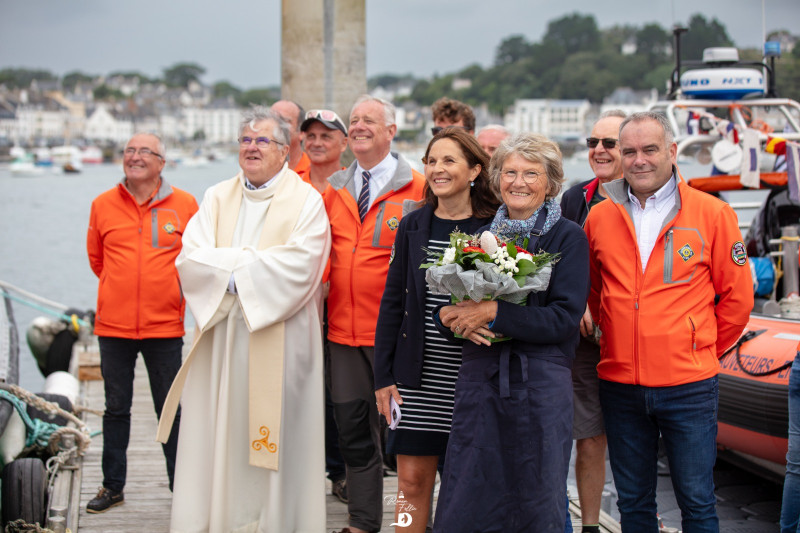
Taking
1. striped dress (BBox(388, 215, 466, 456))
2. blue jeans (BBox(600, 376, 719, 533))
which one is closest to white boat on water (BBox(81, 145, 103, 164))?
striped dress (BBox(388, 215, 466, 456))

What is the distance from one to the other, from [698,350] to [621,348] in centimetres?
30

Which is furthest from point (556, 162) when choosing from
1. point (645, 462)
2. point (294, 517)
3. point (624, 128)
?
point (294, 517)

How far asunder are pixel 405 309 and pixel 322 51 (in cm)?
495

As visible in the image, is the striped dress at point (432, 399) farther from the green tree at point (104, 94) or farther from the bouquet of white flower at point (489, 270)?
the green tree at point (104, 94)

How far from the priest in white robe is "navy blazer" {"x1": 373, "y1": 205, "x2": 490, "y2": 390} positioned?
23.5 inches

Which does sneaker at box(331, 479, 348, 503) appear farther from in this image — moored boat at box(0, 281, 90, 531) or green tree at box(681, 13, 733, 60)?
green tree at box(681, 13, 733, 60)

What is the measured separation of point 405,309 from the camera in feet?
12.6

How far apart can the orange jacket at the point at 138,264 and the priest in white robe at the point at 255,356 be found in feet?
2.05

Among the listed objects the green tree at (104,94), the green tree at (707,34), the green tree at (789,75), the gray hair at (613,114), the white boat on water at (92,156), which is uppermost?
the green tree at (104,94)

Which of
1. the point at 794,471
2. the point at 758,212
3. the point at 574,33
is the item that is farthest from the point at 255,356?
the point at 574,33

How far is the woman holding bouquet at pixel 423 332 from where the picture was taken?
3791mm

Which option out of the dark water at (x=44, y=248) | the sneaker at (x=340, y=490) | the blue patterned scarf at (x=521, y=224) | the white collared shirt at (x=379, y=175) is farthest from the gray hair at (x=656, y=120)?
the dark water at (x=44, y=248)

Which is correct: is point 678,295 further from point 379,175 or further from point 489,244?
point 379,175

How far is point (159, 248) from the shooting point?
502 centimetres
